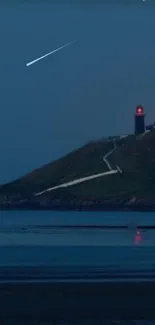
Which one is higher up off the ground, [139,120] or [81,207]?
[139,120]

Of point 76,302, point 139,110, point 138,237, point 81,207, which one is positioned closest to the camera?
point 76,302

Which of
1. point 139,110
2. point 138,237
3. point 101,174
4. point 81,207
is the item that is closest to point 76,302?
point 138,237

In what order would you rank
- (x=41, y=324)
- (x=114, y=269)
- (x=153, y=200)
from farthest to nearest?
(x=153, y=200)
(x=114, y=269)
(x=41, y=324)

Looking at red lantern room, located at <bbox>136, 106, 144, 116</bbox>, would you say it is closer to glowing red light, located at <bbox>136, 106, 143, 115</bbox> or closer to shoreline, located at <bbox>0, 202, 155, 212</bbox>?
glowing red light, located at <bbox>136, 106, 143, 115</bbox>

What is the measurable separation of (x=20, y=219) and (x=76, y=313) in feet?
36.9

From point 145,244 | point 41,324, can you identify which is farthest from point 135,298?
point 145,244

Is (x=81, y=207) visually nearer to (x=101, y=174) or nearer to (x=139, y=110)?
(x=101, y=174)

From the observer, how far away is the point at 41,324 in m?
11.7

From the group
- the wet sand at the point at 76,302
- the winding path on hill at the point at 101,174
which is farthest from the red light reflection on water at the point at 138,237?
the wet sand at the point at 76,302

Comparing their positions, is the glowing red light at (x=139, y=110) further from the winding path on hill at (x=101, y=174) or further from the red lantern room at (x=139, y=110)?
the winding path on hill at (x=101, y=174)

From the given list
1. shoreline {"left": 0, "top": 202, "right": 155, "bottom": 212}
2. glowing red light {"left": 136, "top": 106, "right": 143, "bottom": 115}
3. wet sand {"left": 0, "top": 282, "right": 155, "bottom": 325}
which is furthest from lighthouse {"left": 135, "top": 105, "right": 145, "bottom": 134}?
wet sand {"left": 0, "top": 282, "right": 155, "bottom": 325}

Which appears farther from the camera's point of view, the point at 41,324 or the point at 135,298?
the point at 135,298

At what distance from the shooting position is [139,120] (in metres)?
24.2

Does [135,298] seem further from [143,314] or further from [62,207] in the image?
[62,207]
